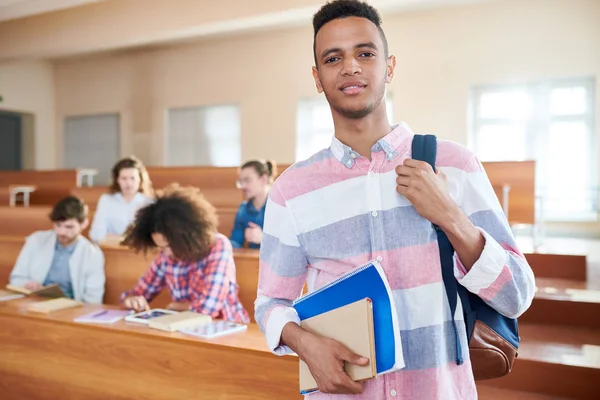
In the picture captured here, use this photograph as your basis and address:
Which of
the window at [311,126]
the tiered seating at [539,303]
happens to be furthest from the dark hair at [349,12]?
the window at [311,126]

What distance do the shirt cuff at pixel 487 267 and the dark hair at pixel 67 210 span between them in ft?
9.30

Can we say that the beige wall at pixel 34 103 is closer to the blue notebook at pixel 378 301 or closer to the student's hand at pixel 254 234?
the student's hand at pixel 254 234

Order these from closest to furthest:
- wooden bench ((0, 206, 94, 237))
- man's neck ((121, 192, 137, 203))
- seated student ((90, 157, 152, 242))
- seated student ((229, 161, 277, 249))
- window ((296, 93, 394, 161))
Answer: seated student ((229, 161, 277, 249))
seated student ((90, 157, 152, 242))
man's neck ((121, 192, 137, 203))
wooden bench ((0, 206, 94, 237))
window ((296, 93, 394, 161))

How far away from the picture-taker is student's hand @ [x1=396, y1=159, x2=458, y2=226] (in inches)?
32.0

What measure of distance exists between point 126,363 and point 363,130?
61.7 inches

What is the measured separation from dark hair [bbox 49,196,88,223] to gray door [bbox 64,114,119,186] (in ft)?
23.2

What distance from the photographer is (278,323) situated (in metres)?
0.92

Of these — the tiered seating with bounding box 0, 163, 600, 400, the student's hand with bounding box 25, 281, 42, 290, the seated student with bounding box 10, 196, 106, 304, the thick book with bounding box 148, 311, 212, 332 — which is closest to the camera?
the thick book with bounding box 148, 311, 212, 332

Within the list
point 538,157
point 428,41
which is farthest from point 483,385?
point 428,41

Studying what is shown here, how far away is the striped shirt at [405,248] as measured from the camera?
0.85 m

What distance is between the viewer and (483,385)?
2.25m

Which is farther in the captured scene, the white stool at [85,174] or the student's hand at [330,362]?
the white stool at [85,174]

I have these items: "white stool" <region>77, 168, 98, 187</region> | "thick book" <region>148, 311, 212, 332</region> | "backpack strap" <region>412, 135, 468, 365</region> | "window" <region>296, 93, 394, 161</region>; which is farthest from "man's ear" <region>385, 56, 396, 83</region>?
"window" <region>296, 93, 394, 161</region>

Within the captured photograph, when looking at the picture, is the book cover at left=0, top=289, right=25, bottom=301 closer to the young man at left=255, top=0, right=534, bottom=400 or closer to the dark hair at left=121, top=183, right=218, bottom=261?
the dark hair at left=121, top=183, right=218, bottom=261
